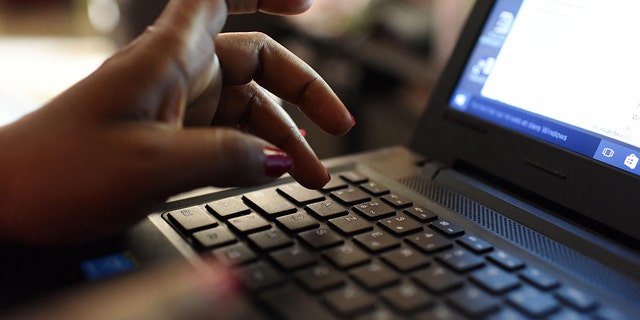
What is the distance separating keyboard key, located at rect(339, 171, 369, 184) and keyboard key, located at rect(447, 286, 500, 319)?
20 centimetres

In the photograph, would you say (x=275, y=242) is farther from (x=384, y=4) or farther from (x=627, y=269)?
(x=384, y=4)

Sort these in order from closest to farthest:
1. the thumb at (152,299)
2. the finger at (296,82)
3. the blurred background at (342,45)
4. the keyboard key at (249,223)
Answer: the thumb at (152,299) → the keyboard key at (249,223) → the finger at (296,82) → the blurred background at (342,45)

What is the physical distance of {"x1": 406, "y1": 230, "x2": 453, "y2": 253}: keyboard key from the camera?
45 cm

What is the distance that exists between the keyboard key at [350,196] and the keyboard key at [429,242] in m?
0.07

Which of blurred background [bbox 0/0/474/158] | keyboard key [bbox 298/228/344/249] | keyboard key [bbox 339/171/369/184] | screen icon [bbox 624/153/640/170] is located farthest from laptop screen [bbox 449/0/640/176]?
blurred background [bbox 0/0/474/158]

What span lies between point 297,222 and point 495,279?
157 mm

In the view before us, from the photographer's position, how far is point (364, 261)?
1.37ft

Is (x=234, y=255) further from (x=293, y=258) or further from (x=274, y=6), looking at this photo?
(x=274, y=6)

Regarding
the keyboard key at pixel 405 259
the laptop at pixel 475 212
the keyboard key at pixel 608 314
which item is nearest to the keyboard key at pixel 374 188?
the laptop at pixel 475 212

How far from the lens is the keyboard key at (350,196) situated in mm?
522

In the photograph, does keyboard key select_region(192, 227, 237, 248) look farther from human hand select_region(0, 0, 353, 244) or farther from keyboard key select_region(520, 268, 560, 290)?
keyboard key select_region(520, 268, 560, 290)

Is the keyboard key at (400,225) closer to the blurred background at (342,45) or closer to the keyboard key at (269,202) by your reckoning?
the keyboard key at (269,202)

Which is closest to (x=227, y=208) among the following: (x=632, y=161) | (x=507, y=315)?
(x=507, y=315)

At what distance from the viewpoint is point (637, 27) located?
1.68 ft
